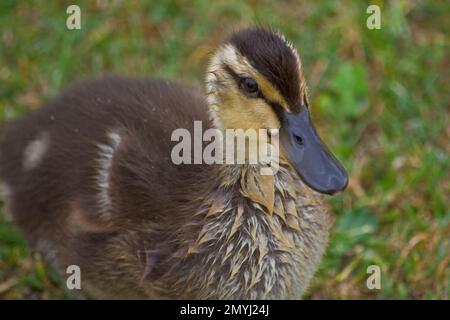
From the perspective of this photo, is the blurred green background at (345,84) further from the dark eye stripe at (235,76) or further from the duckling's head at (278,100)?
the dark eye stripe at (235,76)

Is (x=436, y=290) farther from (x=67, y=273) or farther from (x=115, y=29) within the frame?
(x=115, y=29)

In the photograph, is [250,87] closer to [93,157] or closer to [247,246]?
[247,246]

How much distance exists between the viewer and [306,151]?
2.05 metres

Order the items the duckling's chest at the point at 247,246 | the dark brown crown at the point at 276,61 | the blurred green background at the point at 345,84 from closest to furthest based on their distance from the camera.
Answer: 1. the dark brown crown at the point at 276,61
2. the duckling's chest at the point at 247,246
3. the blurred green background at the point at 345,84

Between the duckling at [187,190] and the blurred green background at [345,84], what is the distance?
36cm

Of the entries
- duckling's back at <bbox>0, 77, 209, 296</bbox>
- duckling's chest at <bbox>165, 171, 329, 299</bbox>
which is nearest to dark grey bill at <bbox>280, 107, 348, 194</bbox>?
duckling's chest at <bbox>165, 171, 329, 299</bbox>

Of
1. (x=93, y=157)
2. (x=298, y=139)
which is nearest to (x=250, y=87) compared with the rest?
(x=298, y=139)

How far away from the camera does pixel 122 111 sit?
2.43 meters

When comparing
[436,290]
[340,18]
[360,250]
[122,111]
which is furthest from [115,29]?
[436,290]

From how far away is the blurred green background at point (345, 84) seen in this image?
8.80 ft

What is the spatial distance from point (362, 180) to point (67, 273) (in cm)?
104

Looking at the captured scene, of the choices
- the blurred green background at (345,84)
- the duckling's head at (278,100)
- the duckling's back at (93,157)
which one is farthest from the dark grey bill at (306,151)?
the blurred green background at (345,84)

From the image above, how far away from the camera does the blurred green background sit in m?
2.68
